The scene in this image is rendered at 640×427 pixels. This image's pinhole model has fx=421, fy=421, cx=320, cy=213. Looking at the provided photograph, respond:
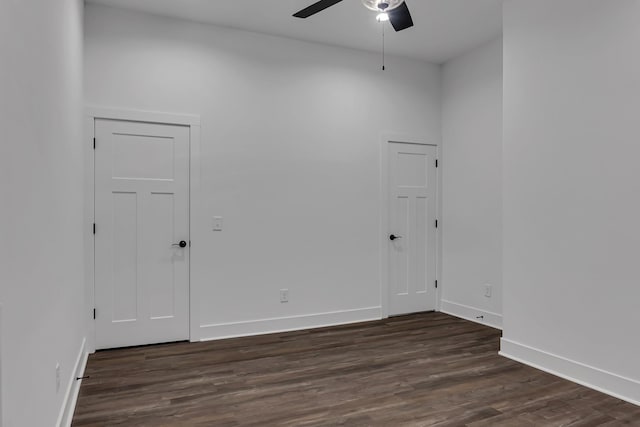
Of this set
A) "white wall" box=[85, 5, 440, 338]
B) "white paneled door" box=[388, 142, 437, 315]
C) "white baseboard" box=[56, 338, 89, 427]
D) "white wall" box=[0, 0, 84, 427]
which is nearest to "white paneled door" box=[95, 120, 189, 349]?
"white wall" box=[85, 5, 440, 338]

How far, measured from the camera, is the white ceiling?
3.71 metres

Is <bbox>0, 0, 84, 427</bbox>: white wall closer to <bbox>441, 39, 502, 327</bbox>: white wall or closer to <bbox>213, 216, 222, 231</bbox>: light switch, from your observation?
<bbox>213, 216, 222, 231</bbox>: light switch

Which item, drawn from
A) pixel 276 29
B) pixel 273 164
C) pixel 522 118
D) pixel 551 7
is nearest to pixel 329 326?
pixel 273 164

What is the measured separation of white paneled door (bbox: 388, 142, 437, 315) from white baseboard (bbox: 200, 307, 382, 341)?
1.39ft

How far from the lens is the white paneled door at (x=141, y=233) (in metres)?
3.75

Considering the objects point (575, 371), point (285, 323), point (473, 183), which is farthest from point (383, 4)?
point (285, 323)

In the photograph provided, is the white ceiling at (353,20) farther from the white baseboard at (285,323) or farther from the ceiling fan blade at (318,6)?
the white baseboard at (285,323)

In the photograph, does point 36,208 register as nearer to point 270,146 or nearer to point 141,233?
point 141,233

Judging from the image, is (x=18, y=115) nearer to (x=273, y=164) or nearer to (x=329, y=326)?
(x=273, y=164)

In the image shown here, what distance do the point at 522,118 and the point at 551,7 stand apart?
0.85 m

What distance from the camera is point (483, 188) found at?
4.68 m

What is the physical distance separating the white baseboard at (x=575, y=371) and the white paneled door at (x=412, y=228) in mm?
1541

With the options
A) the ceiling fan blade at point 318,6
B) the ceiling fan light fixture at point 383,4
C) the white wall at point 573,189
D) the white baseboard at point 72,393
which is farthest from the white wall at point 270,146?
the ceiling fan light fixture at point 383,4

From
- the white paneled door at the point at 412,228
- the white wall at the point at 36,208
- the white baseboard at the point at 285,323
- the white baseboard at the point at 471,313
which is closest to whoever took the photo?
the white wall at the point at 36,208
